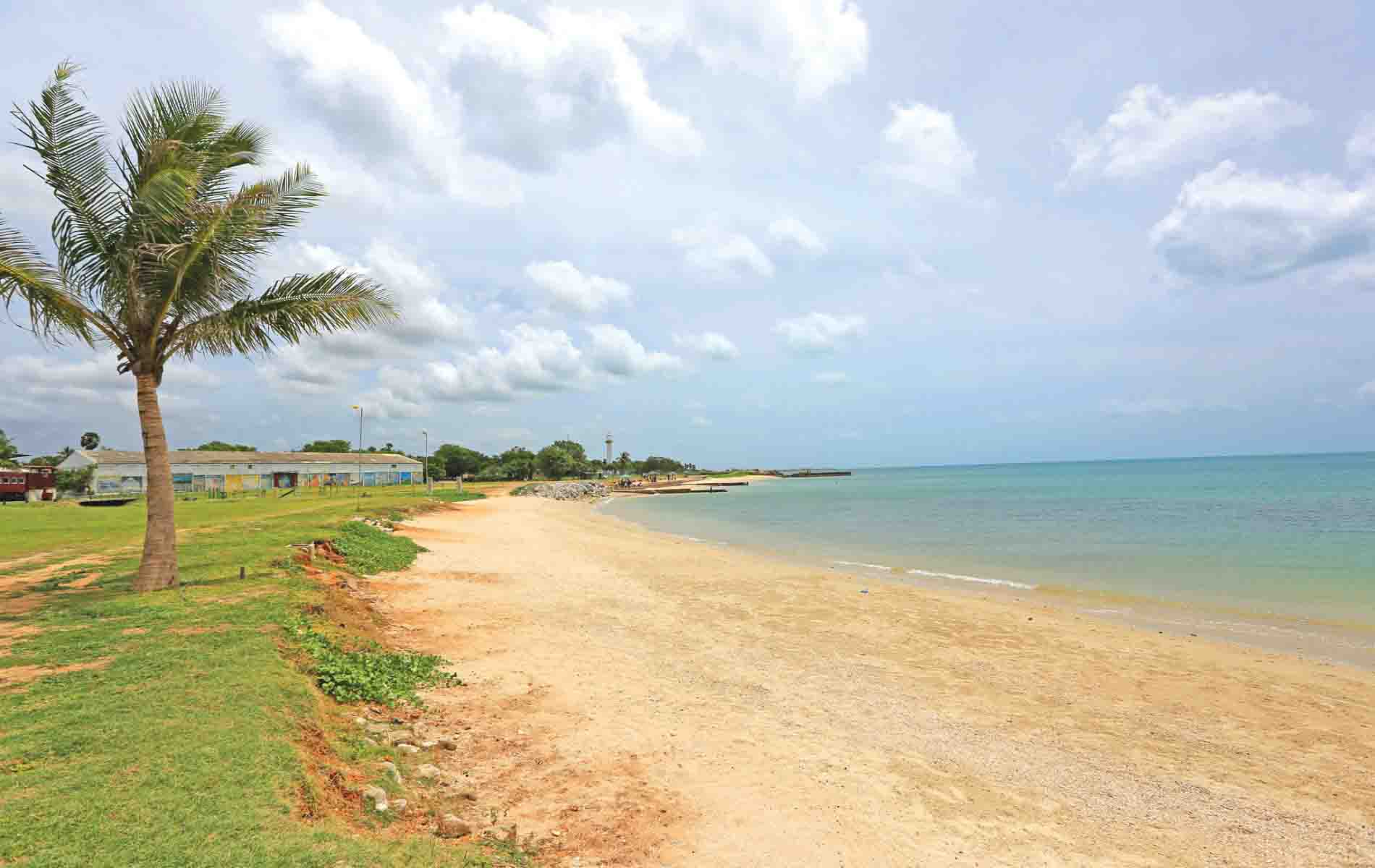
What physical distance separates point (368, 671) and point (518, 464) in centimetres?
9764

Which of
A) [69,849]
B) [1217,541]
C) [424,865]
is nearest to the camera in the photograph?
[69,849]

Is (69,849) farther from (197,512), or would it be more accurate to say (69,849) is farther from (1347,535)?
(1347,535)

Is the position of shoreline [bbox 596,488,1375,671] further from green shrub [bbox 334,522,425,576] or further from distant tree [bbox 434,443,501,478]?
distant tree [bbox 434,443,501,478]

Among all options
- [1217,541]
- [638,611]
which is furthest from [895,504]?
[638,611]

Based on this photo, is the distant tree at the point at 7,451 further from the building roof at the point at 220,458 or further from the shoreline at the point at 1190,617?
the shoreline at the point at 1190,617

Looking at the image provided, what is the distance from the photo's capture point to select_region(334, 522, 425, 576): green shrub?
1556 cm

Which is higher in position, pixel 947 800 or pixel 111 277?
pixel 111 277

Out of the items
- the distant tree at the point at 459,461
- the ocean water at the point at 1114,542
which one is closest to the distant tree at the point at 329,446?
the distant tree at the point at 459,461

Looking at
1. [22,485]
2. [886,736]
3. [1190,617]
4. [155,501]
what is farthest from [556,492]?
[886,736]

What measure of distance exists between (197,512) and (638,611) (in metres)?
24.1

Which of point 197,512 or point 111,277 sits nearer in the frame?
point 111,277

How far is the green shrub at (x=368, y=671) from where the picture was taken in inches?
273

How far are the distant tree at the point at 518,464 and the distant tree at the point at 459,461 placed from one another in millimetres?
2249

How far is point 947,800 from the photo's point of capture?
5.73m
